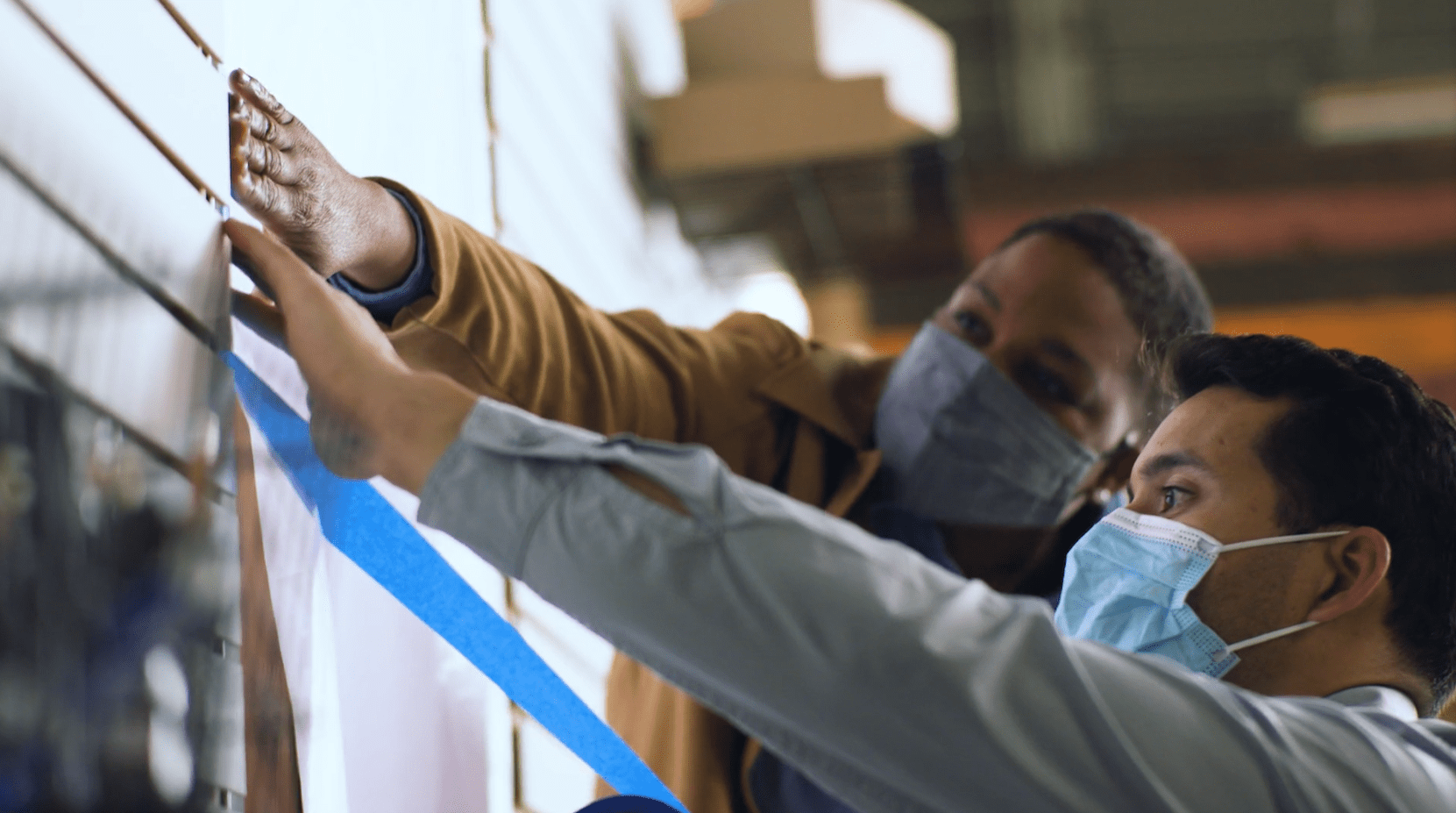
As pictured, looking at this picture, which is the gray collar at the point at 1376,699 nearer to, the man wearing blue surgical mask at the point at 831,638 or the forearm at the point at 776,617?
the man wearing blue surgical mask at the point at 831,638

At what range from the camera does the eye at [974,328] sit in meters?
1.80

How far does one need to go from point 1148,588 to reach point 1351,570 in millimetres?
152

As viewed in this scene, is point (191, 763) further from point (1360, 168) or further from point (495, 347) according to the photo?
point (1360, 168)

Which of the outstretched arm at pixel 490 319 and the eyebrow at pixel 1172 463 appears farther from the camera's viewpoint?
the eyebrow at pixel 1172 463

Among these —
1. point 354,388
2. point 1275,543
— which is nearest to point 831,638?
point 354,388

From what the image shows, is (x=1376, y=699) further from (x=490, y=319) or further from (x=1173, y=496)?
(x=490, y=319)

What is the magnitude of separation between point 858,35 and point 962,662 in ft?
8.00

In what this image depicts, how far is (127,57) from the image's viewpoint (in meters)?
0.76

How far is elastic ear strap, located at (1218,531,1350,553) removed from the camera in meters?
1.10

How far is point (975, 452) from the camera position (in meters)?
1.79

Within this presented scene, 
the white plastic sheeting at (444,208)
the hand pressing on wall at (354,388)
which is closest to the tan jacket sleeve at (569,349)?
the white plastic sheeting at (444,208)

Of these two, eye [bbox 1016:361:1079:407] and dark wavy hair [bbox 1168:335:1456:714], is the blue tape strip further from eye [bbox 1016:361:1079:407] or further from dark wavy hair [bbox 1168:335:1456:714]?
eye [bbox 1016:361:1079:407]

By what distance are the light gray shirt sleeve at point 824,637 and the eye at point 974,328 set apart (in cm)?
104

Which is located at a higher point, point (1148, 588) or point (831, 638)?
point (831, 638)
